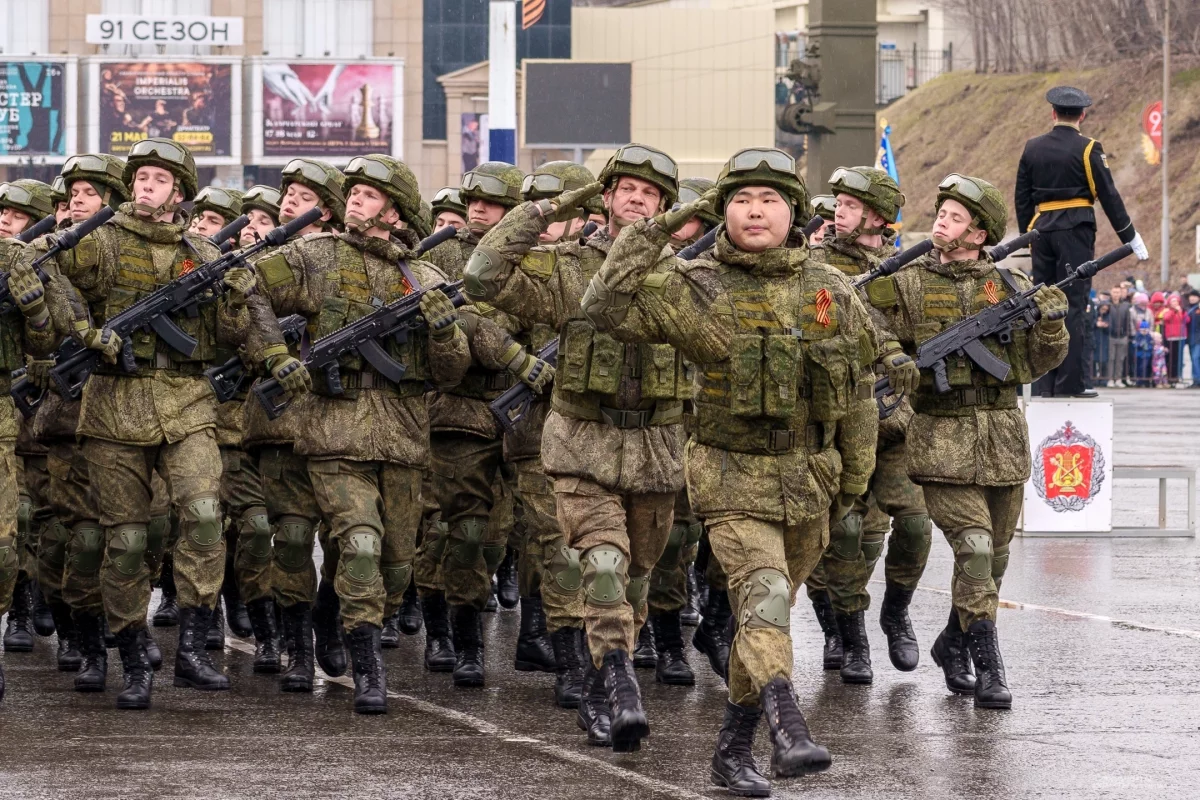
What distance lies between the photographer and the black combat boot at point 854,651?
9.52 m

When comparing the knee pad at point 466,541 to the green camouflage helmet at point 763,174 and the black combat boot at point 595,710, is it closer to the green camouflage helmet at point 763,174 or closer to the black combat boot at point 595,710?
the black combat boot at point 595,710

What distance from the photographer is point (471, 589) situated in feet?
31.2

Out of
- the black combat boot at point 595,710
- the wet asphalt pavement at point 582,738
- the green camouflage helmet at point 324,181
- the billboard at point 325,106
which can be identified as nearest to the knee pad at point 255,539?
the wet asphalt pavement at point 582,738

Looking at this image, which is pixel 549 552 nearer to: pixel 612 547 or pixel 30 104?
pixel 612 547

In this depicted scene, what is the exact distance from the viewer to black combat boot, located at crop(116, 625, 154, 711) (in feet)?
28.3

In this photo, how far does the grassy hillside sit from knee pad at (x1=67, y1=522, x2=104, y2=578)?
4471cm

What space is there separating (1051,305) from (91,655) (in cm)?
415

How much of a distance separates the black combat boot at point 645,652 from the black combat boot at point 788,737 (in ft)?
9.31

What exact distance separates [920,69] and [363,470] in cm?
6583

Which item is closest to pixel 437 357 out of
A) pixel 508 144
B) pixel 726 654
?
pixel 726 654

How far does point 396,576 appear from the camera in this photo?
8.98 metres

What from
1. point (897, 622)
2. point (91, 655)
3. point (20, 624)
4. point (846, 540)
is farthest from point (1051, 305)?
point (20, 624)

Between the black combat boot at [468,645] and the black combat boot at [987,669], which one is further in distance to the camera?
the black combat boot at [468,645]

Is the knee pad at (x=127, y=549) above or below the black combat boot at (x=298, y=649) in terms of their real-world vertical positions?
above
